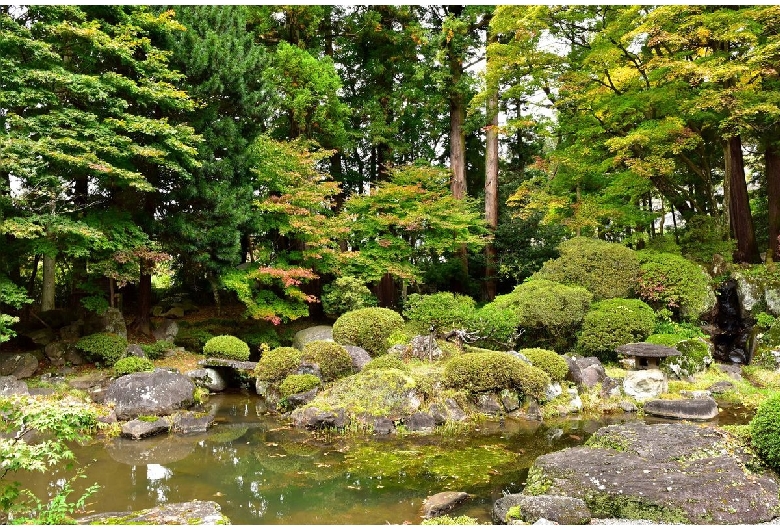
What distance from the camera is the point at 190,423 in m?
8.13

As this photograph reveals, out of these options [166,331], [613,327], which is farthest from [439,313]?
[166,331]

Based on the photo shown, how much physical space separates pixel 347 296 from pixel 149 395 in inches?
231

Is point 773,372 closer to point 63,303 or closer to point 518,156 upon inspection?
point 518,156

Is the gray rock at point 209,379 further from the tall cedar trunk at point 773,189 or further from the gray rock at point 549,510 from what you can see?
the tall cedar trunk at point 773,189

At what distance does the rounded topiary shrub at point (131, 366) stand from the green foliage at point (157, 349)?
209cm

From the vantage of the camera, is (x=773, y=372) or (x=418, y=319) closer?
(x=773, y=372)

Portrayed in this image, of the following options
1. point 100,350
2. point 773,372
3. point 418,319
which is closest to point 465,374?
point 418,319

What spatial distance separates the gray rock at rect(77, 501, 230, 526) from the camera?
4.09m

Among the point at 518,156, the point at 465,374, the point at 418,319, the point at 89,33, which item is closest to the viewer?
the point at 465,374

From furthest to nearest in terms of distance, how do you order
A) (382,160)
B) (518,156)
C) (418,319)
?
(518,156)
(382,160)
(418,319)

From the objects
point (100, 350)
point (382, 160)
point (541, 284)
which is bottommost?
point (100, 350)

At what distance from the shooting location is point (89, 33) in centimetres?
992

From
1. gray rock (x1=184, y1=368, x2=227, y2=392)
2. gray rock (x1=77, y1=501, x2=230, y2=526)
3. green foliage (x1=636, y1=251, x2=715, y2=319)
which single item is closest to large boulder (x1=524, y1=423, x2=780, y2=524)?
gray rock (x1=77, y1=501, x2=230, y2=526)

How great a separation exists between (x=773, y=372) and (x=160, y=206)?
14918 millimetres
